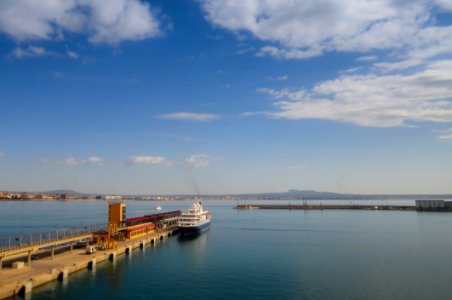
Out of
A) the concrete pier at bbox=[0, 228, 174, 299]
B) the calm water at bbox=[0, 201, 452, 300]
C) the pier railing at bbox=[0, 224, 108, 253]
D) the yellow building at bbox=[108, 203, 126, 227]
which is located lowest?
the calm water at bbox=[0, 201, 452, 300]

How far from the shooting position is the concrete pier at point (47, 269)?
38000 mm

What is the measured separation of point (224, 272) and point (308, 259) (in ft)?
58.5

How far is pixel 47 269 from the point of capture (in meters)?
46.3

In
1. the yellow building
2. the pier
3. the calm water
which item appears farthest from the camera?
the yellow building

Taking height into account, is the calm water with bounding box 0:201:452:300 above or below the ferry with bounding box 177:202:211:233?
below

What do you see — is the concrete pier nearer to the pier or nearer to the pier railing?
the pier

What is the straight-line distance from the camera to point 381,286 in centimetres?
4416

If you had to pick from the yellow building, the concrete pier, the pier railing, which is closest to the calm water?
the concrete pier

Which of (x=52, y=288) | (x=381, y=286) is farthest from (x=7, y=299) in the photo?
(x=381, y=286)

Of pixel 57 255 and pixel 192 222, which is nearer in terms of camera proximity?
pixel 57 255

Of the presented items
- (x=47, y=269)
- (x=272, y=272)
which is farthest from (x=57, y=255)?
(x=272, y=272)

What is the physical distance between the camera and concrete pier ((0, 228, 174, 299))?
38.0 meters

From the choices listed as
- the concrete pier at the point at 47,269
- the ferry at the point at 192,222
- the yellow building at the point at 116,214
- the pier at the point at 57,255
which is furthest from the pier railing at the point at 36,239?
the ferry at the point at 192,222

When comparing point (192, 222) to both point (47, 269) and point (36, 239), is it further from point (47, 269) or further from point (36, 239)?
point (47, 269)
